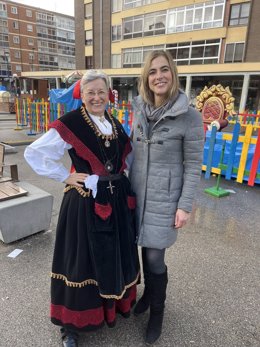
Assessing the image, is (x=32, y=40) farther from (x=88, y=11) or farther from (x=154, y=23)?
(x=154, y=23)

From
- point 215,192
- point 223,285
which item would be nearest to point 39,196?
point 223,285

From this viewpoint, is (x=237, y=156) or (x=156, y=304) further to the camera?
(x=237, y=156)

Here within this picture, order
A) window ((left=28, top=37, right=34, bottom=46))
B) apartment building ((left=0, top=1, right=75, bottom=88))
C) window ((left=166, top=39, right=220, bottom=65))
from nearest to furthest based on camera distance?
1. window ((left=166, top=39, right=220, bottom=65))
2. apartment building ((left=0, top=1, right=75, bottom=88))
3. window ((left=28, top=37, right=34, bottom=46))

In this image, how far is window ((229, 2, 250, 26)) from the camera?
69.8 feet

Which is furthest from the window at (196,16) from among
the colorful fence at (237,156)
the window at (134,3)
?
the colorful fence at (237,156)

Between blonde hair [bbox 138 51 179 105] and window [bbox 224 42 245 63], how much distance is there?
23.9m

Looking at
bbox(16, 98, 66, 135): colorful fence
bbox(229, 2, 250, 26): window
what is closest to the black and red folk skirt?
bbox(16, 98, 66, 135): colorful fence

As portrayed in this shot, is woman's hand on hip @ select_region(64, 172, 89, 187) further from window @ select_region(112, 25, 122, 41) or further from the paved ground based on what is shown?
window @ select_region(112, 25, 122, 41)

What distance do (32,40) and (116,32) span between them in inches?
1794

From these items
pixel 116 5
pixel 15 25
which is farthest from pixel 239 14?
pixel 15 25

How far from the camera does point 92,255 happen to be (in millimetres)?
1718

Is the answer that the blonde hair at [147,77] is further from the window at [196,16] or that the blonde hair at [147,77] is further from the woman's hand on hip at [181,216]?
the window at [196,16]

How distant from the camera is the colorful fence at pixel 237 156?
5.09 m

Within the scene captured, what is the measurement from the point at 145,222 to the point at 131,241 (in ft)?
0.55
